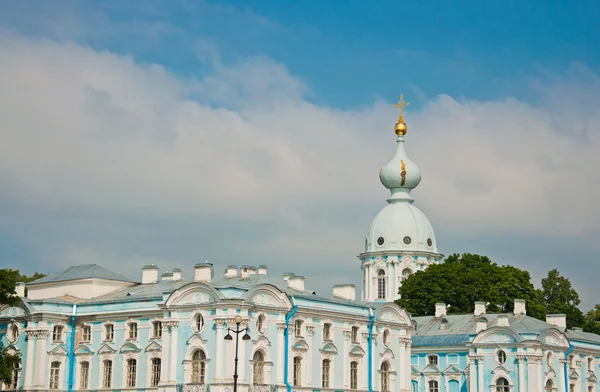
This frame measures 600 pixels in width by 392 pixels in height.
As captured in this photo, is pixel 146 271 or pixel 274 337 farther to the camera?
pixel 146 271

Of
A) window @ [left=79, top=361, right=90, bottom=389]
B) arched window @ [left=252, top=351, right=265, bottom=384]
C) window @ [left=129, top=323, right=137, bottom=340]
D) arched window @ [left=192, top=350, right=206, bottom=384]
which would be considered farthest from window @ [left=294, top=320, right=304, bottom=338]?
window @ [left=79, top=361, right=90, bottom=389]

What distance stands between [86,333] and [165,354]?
7354mm

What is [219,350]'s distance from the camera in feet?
200

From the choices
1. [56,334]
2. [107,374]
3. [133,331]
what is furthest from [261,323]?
[56,334]

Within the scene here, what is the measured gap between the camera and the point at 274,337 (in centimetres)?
6328

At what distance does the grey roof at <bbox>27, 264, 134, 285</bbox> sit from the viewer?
72750 millimetres

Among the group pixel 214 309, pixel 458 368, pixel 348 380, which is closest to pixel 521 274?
pixel 458 368

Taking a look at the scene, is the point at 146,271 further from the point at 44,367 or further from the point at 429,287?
the point at 429,287

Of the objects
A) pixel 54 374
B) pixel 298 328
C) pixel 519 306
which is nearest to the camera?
pixel 298 328

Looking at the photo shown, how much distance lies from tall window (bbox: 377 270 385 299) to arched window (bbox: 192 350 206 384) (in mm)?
42945

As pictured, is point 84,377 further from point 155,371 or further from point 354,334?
point 354,334

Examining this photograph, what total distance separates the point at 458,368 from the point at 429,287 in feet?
41.1

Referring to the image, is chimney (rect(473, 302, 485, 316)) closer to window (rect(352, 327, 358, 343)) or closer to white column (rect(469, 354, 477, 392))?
white column (rect(469, 354, 477, 392))

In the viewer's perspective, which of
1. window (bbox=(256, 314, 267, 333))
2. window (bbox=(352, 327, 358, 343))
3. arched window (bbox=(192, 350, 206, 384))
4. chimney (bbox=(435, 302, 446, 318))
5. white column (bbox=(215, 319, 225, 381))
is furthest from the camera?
chimney (bbox=(435, 302, 446, 318))
